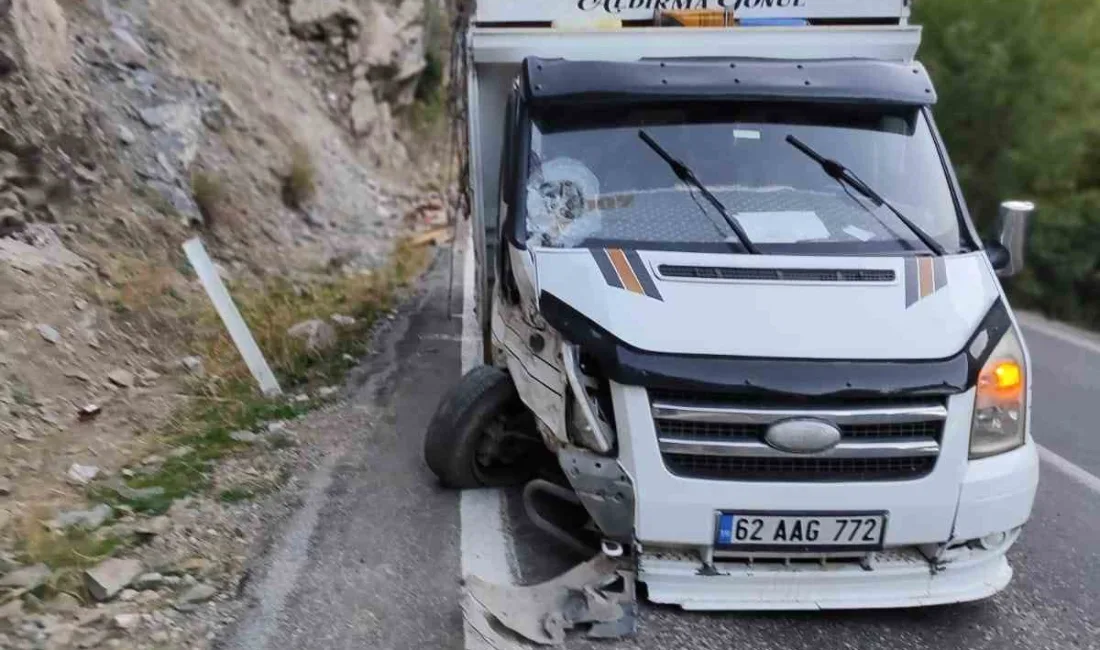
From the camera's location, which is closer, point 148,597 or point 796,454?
point 796,454

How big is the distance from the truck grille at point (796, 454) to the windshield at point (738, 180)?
91cm

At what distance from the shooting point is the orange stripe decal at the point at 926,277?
458cm

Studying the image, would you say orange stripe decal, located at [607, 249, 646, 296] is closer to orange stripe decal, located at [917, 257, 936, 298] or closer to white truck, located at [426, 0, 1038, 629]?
white truck, located at [426, 0, 1038, 629]

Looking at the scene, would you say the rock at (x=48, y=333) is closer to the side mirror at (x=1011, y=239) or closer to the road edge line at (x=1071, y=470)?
the side mirror at (x=1011, y=239)

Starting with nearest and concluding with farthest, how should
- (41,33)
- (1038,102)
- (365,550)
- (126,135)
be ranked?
1. (365,550)
2. (41,33)
3. (126,135)
4. (1038,102)

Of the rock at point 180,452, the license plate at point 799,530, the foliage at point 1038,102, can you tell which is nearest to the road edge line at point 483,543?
the license plate at point 799,530

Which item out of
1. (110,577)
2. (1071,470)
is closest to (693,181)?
(110,577)

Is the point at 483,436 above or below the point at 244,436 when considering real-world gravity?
above

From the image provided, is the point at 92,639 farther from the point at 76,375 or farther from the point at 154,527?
the point at 76,375

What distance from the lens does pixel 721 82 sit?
539cm

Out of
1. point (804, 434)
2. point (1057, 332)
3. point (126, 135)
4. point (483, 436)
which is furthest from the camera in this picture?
point (1057, 332)

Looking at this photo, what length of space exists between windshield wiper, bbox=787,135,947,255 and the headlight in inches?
28.2

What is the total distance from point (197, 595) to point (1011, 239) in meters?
4.10

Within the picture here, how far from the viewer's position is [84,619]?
14.6ft
